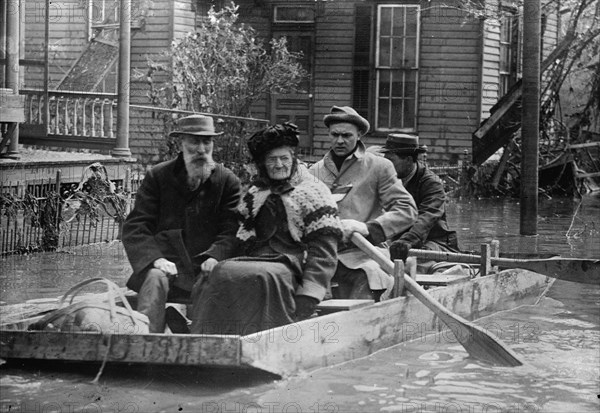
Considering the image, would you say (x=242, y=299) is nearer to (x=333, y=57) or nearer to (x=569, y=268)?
(x=569, y=268)

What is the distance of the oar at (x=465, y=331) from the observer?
8.22m

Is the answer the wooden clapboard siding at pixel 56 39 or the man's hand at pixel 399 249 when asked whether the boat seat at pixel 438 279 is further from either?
the wooden clapboard siding at pixel 56 39

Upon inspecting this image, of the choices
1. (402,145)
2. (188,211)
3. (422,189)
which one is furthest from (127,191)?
(188,211)

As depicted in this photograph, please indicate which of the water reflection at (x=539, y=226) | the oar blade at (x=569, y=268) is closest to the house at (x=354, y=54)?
the water reflection at (x=539, y=226)

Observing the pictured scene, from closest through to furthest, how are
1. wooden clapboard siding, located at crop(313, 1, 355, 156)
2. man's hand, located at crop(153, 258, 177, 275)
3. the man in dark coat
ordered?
man's hand, located at crop(153, 258, 177, 275), the man in dark coat, wooden clapboard siding, located at crop(313, 1, 355, 156)

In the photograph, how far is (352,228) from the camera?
8727mm

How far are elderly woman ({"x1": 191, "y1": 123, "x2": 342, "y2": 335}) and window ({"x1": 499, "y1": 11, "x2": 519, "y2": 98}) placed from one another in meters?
18.5

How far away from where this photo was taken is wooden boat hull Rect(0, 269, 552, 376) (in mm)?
6949

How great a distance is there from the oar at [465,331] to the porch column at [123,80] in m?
9.60

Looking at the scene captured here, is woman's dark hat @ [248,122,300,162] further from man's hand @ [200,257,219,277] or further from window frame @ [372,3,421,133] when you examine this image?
window frame @ [372,3,421,133]

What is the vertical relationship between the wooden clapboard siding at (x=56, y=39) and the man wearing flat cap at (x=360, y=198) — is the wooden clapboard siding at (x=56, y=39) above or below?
above

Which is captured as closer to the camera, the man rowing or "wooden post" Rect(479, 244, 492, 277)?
"wooden post" Rect(479, 244, 492, 277)

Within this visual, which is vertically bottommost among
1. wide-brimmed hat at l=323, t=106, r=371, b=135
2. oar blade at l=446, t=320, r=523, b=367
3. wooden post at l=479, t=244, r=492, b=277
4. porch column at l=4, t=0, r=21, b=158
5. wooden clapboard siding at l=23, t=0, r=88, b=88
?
oar blade at l=446, t=320, r=523, b=367

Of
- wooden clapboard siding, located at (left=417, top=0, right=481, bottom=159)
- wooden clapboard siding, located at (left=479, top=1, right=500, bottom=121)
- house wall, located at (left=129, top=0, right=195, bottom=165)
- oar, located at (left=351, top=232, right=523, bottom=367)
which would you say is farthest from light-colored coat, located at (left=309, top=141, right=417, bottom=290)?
wooden clapboard siding, located at (left=479, top=1, right=500, bottom=121)
